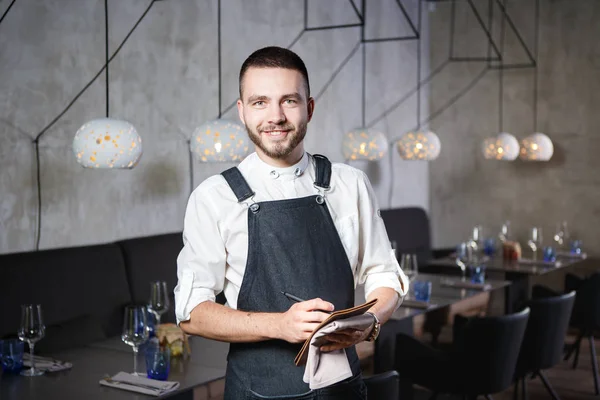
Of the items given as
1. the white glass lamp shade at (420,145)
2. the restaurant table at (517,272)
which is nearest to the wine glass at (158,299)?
the white glass lamp shade at (420,145)

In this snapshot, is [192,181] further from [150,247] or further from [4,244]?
[4,244]

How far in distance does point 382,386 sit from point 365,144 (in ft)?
8.42

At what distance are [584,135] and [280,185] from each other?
18.4 feet

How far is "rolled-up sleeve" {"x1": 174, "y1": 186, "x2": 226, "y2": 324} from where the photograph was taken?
1706 millimetres

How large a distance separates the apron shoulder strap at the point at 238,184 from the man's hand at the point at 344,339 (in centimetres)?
38

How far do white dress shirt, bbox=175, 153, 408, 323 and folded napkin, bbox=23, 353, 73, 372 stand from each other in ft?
4.29

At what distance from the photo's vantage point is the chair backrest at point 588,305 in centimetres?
522

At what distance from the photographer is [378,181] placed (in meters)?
7.13

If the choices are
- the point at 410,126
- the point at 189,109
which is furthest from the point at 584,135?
the point at 189,109

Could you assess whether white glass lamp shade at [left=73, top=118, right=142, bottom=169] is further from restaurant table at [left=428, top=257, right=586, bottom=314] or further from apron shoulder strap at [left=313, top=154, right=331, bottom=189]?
restaurant table at [left=428, top=257, right=586, bottom=314]

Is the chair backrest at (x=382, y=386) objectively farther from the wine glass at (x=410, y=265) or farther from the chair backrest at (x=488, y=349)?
the wine glass at (x=410, y=265)

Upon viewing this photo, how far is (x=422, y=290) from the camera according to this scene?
409cm

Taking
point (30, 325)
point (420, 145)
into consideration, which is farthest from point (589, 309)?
point (30, 325)

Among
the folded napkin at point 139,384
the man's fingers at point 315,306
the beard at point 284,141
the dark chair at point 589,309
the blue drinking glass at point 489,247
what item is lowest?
the dark chair at point 589,309
